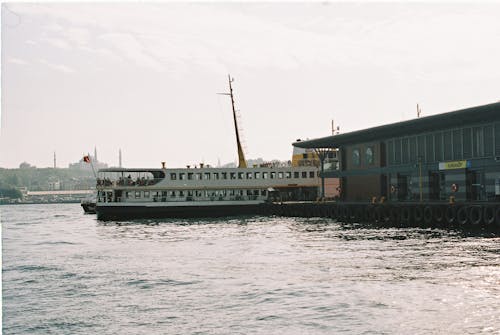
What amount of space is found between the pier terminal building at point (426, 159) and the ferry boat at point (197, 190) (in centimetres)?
1260

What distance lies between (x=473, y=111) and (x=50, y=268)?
42.8m

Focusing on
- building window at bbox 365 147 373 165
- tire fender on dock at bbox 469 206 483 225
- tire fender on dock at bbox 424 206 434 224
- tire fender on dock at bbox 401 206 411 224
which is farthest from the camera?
building window at bbox 365 147 373 165

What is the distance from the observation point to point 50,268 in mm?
36312

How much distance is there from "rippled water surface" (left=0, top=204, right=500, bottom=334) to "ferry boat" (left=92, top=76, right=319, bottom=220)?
139ft

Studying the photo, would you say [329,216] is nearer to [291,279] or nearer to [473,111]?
[473,111]

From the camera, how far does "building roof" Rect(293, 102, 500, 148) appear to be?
6062 centimetres

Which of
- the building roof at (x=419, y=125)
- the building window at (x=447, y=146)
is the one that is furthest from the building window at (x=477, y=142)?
the building window at (x=447, y=146)

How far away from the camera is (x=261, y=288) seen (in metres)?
27.0

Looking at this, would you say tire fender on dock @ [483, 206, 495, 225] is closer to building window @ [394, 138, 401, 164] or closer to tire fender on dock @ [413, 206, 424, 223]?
tire fender on dock @ [413, 206, 424, 223]

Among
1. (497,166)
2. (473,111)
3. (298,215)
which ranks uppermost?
(473,111)

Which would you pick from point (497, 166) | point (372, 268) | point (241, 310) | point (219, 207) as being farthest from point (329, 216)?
point (241, 310)

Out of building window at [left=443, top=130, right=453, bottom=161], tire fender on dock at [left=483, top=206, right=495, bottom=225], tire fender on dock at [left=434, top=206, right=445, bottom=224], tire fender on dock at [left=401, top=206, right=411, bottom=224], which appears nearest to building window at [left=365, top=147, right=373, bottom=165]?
building window at [left=443, top=130, right=453, bottom=161]

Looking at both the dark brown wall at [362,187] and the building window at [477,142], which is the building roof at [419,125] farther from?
the dark brown wall at [362,187]

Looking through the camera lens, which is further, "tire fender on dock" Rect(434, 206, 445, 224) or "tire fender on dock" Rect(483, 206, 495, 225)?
"tire fender on dock" Rect(434, 206, 445, 224)
